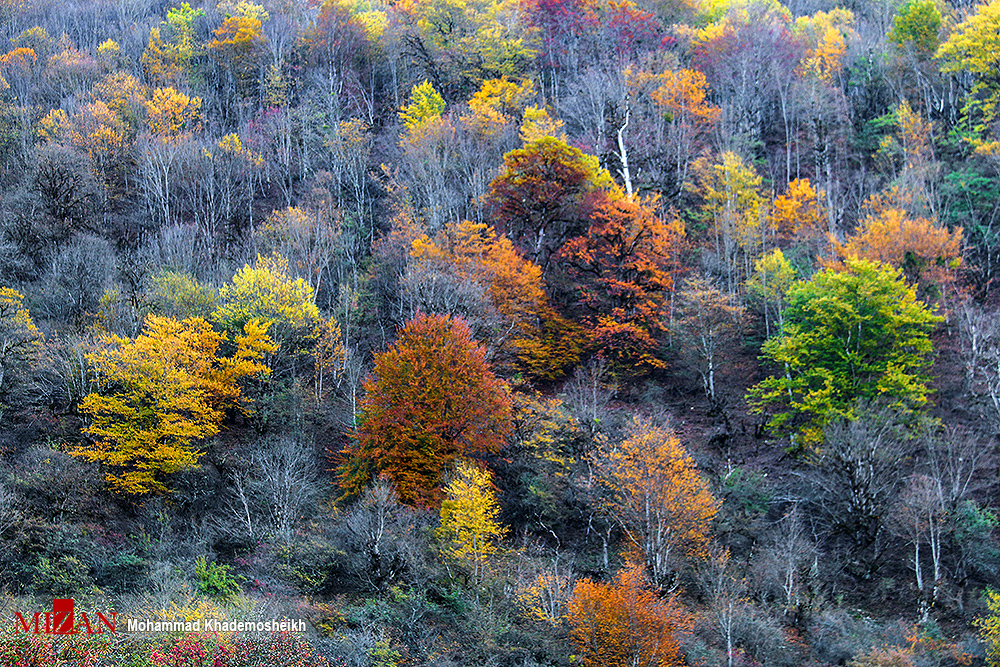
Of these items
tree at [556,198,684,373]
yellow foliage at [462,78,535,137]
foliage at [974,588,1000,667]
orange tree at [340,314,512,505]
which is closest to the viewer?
foliage at [974,588,1000,667]

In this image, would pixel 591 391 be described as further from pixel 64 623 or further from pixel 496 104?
pixel 496 104

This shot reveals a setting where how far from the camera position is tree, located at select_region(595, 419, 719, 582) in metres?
26.1

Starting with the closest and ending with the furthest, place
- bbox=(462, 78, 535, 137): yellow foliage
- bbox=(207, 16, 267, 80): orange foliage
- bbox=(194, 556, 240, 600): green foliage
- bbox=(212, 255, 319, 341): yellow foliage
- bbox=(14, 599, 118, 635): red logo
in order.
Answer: bbox=(14, 599, 118, 635): red logo
bbox=(194, 556, 240, 600): green foliage
bbox=(212, 255, 319, 341): yellow foliage
bbox=(462, 78, 535, 137): yellow foliage
bbox=(207, 16, 267, 80): orange foliage

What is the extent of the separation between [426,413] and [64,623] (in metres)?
12.9

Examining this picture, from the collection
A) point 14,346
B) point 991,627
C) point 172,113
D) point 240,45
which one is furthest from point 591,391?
point 240,45

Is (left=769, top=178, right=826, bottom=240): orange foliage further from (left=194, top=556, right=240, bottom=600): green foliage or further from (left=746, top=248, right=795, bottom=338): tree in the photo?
(left=194, top=556, right=240, bottom=600): green foliage

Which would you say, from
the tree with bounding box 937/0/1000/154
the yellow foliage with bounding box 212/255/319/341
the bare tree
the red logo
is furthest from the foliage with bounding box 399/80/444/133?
the red logo

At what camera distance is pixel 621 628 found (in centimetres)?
2209

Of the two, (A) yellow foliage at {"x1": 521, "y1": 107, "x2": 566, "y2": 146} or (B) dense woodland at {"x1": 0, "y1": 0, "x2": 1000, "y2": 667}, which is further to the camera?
(A) yellow foliage at {"x1": 521, "y1": 107, "x2": 566, "y2": 146}

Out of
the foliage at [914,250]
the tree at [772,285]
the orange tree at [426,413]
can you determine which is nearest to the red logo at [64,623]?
the orange tree at [426,413]

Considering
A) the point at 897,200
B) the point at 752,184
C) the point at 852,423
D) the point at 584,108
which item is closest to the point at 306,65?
the point at 584,108

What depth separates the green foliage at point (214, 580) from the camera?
24078mm

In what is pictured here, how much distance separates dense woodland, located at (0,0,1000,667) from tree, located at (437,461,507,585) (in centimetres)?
12

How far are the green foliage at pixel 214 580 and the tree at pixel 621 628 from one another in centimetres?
1028
